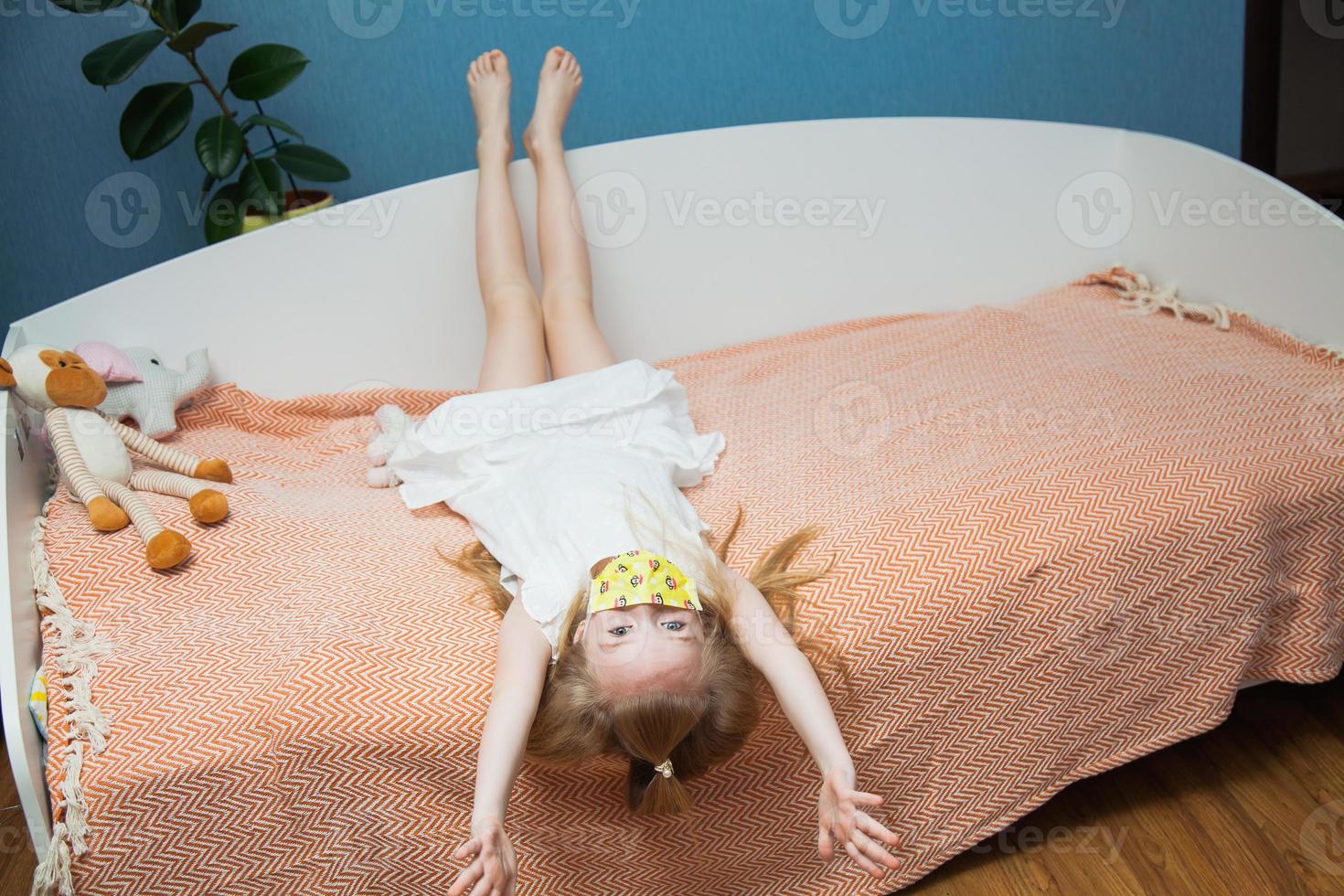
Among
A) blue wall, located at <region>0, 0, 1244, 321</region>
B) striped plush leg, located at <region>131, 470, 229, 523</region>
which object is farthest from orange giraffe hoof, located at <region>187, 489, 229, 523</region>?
blue wall, located at <region>0, 0, 1244, 321</region>

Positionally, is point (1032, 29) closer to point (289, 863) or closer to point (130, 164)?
point (130, 164)

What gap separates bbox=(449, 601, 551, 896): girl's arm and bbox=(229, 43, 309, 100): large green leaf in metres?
1.02

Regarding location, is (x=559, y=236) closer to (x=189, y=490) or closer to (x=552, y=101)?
(x=552, y=101)

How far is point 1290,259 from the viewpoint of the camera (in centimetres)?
173

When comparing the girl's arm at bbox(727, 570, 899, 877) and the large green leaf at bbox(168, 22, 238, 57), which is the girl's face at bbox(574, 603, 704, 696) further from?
the large green leaf at bbox(168, 22, 238, 57)

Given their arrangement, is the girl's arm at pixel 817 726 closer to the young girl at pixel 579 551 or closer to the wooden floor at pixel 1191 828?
the young girl at pixel 579 551

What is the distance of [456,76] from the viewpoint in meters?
2.05

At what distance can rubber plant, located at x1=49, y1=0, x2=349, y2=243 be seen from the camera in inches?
66.7

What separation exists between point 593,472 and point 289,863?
556 millimetres

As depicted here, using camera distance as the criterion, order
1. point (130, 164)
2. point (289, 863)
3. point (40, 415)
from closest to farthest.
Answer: point (289, 863), point (40, 415), point (130, 164)

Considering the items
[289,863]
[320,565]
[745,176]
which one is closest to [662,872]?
[289,863]

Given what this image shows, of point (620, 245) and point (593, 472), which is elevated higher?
point (620, 245)

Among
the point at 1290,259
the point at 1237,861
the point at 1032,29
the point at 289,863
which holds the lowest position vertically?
the point at 1237,861

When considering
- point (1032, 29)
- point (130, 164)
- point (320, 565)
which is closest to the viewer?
point (320, 565)
